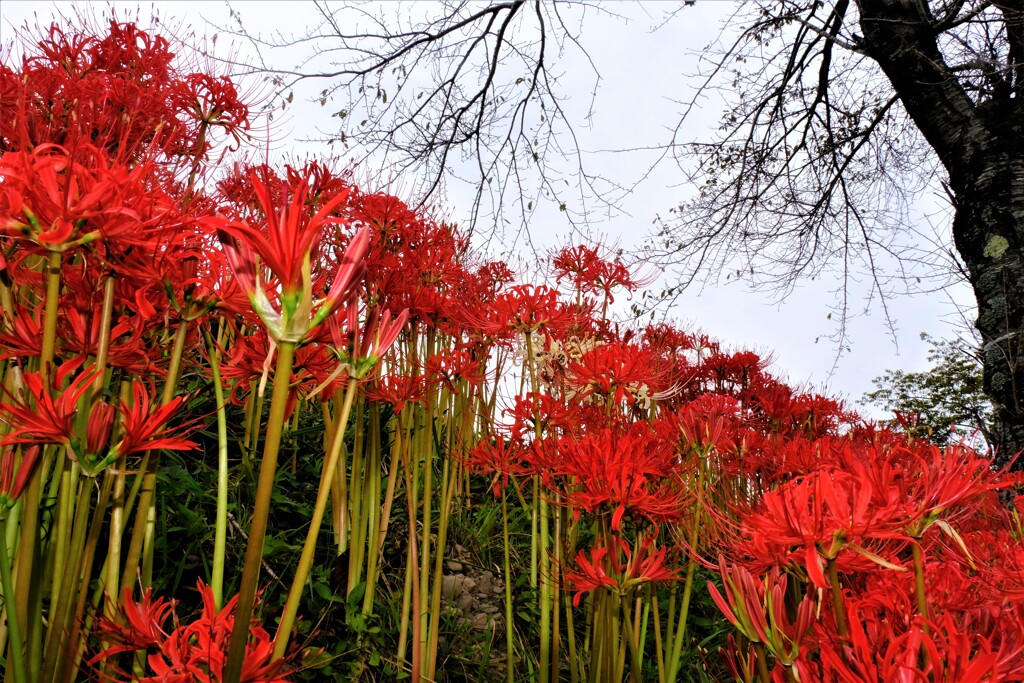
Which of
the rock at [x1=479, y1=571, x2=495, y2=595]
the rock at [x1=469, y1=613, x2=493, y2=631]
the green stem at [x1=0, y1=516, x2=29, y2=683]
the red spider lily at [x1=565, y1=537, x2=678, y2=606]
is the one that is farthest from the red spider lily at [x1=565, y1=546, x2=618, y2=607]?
the rock at [x1=479, y1=571, x2=495, y2=595]

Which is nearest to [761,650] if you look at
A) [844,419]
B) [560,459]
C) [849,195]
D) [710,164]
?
[560,459]

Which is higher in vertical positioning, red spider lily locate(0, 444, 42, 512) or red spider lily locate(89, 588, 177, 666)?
red spider lily locate(0, 444, 42, 512)

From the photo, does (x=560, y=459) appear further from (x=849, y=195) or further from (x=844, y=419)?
(x=849, y=195)

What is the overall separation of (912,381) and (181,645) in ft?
46.5

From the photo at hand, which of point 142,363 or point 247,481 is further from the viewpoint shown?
point 247,481

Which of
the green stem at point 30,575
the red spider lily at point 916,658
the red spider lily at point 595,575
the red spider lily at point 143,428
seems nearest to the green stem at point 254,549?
the red spider lily at point 143,428

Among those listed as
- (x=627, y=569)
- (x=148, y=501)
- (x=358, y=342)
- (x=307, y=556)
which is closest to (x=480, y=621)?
(x=627, y=569)

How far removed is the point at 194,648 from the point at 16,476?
1.48 feet

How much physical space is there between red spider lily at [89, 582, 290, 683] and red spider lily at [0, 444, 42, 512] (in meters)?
0.26

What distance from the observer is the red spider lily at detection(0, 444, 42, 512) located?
1110 millimetres

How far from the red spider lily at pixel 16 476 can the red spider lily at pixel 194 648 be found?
0.26 metres

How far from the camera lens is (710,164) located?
21.4 ft

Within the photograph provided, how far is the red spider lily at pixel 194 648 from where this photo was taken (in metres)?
0.93

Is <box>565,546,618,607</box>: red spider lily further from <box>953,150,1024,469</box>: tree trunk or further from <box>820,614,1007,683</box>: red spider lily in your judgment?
<box>953,150,1024,469</box>: tree trunk
